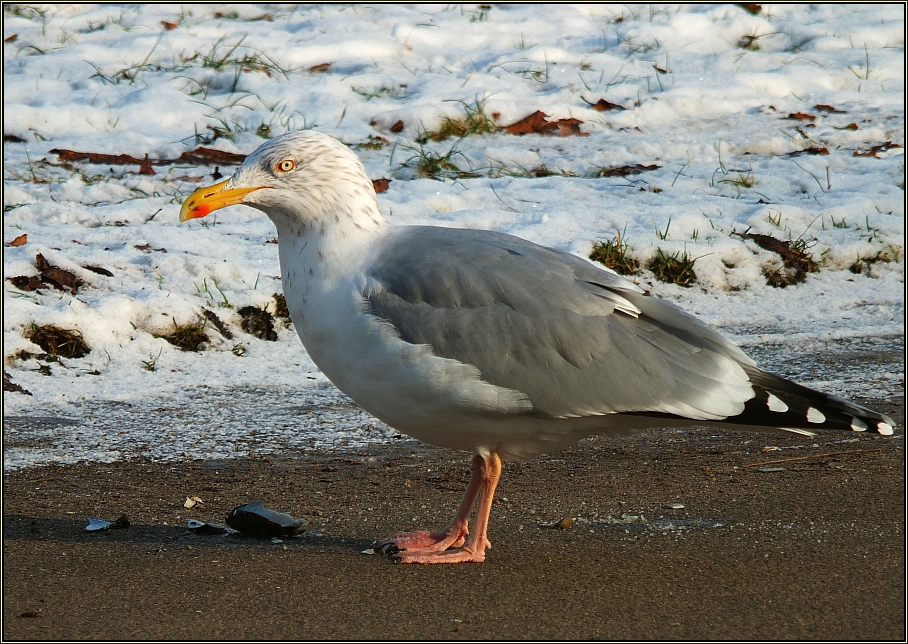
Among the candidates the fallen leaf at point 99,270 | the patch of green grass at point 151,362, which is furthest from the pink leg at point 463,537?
the fallen leaf at point 99,270

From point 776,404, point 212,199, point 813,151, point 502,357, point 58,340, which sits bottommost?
point 58,340

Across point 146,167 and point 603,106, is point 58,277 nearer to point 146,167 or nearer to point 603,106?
point 146,167

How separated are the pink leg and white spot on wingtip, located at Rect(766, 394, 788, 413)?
0.90m

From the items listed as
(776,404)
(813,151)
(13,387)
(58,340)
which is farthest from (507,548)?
(813,151)

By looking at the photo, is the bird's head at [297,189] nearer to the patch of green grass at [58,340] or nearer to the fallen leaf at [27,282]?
the patch of green grass at [58,340]

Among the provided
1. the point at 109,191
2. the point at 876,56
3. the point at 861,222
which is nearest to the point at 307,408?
the point at 109,191

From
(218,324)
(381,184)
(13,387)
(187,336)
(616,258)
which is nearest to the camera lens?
(13,387)

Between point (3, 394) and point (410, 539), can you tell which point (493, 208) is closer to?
point (3, 394)

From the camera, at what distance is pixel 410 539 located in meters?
3.55

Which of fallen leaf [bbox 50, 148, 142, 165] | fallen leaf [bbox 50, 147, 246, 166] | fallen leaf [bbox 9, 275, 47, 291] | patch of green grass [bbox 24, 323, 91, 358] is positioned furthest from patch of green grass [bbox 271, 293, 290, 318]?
fallen leaf [bbox 50, 148, 142, 165]

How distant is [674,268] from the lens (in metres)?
6.92

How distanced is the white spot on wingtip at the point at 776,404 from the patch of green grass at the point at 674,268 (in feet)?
11.6

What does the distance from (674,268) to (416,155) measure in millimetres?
2761

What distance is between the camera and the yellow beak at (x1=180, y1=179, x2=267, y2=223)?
12.1 ft
